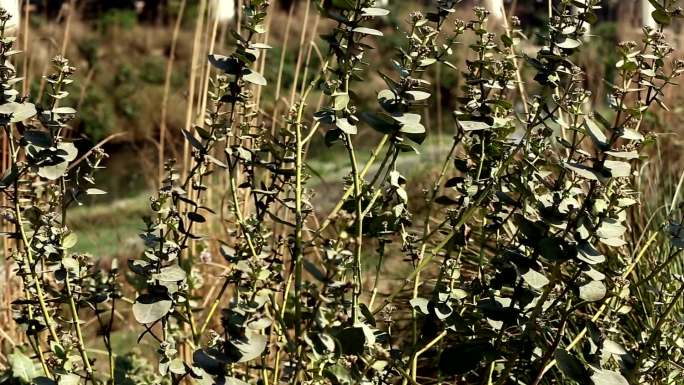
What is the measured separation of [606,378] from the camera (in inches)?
47.8

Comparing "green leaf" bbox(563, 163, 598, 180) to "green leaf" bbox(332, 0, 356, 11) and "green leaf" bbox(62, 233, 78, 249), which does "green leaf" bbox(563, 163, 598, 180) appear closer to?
"green leaf" bbox(332, 0, 356, 11)

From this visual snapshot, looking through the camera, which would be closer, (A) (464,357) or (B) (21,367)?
(A) (464,357)

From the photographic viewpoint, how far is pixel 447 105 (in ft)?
36.8

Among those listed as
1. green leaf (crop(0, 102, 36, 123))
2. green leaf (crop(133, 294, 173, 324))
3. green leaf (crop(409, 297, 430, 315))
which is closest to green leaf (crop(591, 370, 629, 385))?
green leaf (crop(409, 297, 430, 315))

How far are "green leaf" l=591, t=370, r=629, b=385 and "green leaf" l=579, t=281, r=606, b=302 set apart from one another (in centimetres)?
11

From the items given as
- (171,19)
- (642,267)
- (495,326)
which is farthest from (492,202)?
(171,19)

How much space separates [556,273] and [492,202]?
0.92 feet

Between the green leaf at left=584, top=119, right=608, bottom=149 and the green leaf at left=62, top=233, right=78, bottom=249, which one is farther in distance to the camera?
the green leaf at left=62, top=233, right=78, bottom=249

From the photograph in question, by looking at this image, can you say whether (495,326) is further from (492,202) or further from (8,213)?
(8,213)

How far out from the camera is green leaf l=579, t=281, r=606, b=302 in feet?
3.92

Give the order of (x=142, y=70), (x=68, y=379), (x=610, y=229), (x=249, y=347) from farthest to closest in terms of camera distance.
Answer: (x=142, y=70) → (x=68, y=379) → (x=610, y=229) → (x=249, y=347)

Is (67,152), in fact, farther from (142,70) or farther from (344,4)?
(142,70)

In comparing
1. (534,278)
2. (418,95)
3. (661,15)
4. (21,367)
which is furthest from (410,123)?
(21,367)

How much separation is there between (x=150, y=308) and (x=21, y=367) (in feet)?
3.25
